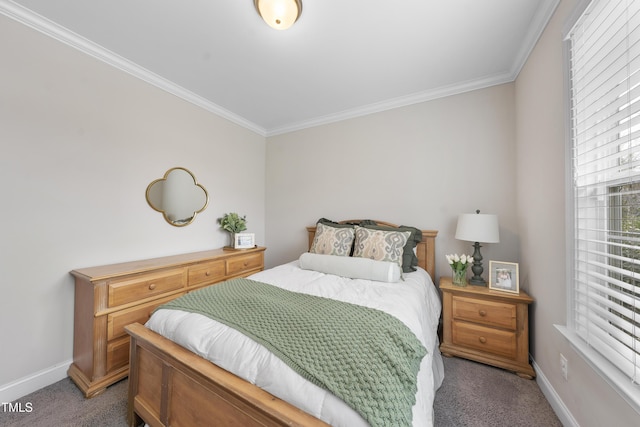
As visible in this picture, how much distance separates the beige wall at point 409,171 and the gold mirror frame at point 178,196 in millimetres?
1167

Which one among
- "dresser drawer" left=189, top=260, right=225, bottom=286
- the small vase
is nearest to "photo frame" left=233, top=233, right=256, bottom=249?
"dresser drawer" left=189, top=260, right=225, bottom=286

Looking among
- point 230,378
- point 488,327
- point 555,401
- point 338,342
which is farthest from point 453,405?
point 230,378

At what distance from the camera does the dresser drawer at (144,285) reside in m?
1.74

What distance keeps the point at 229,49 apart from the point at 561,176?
256cm

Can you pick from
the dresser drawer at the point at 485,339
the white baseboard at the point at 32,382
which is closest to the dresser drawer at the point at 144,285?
the white baseboard at the point at 32,382

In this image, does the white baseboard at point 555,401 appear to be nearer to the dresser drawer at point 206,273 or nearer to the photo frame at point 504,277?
the photo frame at point 504,277

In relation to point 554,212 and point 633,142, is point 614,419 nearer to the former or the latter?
point 554,212

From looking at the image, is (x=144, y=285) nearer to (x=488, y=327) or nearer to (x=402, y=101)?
(x=488, y=327)

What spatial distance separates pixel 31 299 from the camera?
5.48 ft

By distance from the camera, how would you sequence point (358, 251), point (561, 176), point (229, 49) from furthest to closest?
point (358, 251) < point (229, 49) < point (561, 176)

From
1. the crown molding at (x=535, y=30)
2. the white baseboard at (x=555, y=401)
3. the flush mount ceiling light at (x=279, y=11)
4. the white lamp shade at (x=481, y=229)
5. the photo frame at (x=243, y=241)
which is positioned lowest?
the white baseboard at (x=555, y=401)

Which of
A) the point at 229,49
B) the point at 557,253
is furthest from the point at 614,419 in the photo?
the point at 229,49

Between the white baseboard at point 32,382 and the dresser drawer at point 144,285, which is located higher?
the dresser drawer at point 144,285

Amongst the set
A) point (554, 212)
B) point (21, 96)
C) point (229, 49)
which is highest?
point (229, 49)
